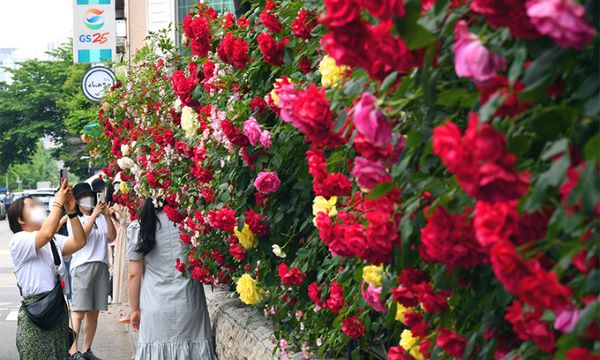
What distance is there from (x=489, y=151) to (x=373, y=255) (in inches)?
31.8

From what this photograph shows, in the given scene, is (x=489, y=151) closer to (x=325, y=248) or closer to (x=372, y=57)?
(x=372, y=57)

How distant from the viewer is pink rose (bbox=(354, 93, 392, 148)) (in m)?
2.20

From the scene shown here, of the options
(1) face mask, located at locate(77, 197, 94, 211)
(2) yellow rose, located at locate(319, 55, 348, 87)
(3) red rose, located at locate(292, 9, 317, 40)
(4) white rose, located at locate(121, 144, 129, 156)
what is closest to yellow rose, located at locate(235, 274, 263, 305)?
(3) red rose, located at locate(292, 9, 317, 40)

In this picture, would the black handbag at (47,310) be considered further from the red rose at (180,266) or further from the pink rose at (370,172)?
the pink rose at (370,172)

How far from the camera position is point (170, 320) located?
7723 millimetres

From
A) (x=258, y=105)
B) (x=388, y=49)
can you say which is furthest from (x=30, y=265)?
(x=388, y=49)

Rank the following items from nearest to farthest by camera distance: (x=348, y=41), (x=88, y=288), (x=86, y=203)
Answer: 1. (x=348, y=41)
2. (x=88, y=288)
3. (x=86, y=203)

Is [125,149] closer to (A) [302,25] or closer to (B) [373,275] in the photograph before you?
(A) [302,25]

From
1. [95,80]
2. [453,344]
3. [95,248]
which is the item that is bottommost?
[95,248]

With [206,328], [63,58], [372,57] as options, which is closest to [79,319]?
[206,328]

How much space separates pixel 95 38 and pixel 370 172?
20.4 metres

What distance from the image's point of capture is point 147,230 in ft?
25.2

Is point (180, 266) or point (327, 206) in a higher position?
point (327, 206)

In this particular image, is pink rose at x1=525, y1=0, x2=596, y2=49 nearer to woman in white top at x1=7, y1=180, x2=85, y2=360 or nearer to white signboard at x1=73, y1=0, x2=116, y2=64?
woman in white top at x1=7, y1=180, x2=85, y2=360
